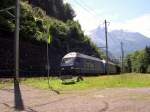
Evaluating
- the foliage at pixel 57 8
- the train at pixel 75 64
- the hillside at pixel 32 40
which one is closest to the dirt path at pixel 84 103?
the hillside at pixel 32 40

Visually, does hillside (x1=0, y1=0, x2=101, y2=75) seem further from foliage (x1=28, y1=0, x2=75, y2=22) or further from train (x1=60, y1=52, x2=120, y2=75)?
foliage (x1=28, y1=0, x2=75, y2=22)

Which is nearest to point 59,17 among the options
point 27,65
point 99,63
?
point 99,63

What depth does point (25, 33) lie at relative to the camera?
58469 mm

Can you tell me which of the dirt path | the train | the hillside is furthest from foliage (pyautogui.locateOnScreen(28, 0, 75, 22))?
the dirt path

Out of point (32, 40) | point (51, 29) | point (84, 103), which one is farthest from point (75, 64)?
point (84, 103)

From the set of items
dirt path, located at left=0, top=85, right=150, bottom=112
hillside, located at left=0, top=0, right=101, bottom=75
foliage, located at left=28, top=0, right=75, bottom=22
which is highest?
foliage, located at left=28, top=0, right=75, bottom=22

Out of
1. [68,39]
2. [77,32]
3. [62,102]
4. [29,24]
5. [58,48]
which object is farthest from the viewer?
[77,32]

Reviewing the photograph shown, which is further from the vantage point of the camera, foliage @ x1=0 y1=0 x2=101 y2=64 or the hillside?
foliage @ x1=0 y1=0 x2=101 y2=64

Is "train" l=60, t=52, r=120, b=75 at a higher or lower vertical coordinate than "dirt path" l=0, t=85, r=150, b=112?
higher

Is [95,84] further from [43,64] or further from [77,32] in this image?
[77,32]

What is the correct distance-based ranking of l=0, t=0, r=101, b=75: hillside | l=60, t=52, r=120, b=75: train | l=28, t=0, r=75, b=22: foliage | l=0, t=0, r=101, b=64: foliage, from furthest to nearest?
A: 1. l=28, t=0, r=75, b=22: foliage
2. l=0, t=0, r=101, b=64: foliage
3. l=0, t=0, r=101, b=75: hillside
4. l=60, t=52, r=120, b=75: train

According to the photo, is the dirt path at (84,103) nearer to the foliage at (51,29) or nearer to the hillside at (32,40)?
the foliage at (51,29)

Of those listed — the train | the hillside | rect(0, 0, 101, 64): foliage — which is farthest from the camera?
rect(0, 0, 101, 64): foliage

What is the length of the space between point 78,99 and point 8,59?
2920 cm
